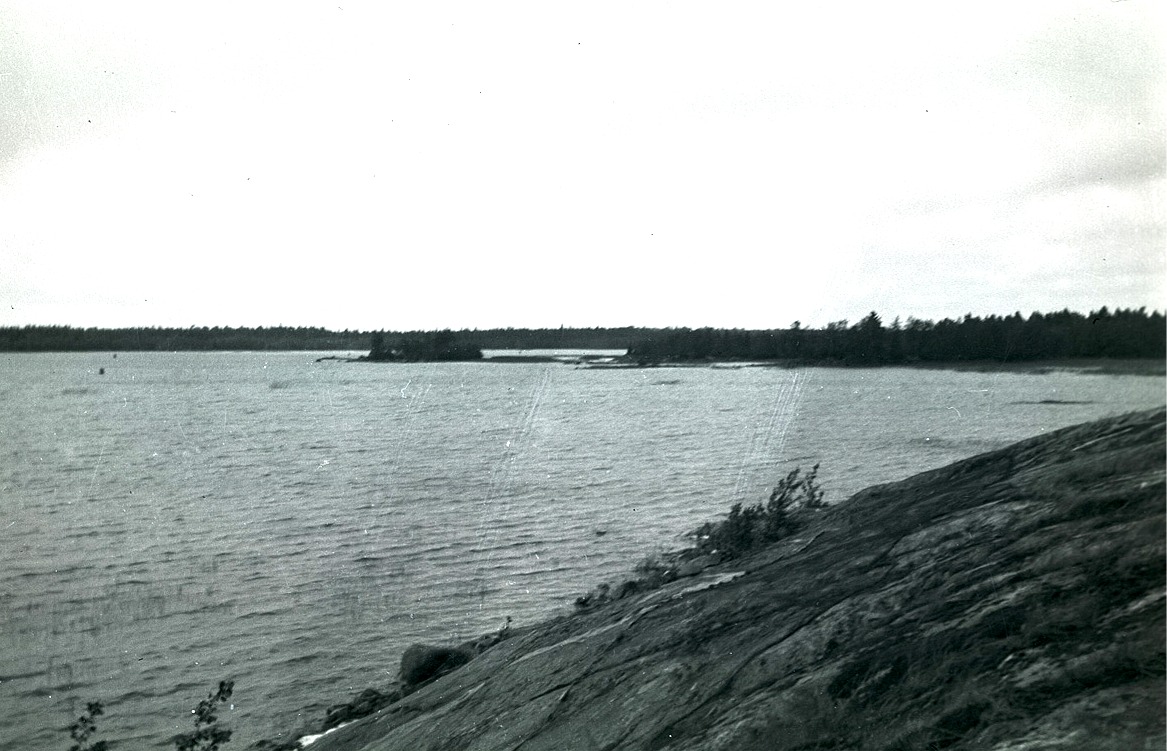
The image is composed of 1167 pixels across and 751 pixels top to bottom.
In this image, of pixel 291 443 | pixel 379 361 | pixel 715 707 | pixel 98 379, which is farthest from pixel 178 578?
pixel 98 379

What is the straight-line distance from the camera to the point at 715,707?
16.6 feet

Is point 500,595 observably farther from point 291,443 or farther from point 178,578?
point 291,443

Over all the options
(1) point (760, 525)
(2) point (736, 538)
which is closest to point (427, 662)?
(2) point (736, 538)

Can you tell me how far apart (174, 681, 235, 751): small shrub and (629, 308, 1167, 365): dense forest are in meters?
6.64

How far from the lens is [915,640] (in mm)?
4680

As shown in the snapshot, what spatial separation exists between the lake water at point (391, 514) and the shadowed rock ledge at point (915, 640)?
1215 mm

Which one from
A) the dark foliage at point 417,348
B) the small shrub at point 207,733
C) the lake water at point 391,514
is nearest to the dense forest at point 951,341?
the lake water at point 391,514

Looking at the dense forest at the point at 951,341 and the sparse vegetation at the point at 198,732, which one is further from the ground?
the dense forest at the point at 951,341

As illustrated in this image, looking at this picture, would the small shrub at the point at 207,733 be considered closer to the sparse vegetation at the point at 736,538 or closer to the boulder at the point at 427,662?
the boulder at the point at 427,662

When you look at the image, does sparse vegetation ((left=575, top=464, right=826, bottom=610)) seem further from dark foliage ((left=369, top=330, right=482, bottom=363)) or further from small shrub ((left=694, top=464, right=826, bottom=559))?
dark foliage ((left=369, top=330, right=482, bottom=363))

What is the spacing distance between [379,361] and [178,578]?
13.6 ft

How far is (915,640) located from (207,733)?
22.4ft

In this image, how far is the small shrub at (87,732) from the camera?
8.30 meters

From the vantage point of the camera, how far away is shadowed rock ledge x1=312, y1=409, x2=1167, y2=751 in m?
4.16
